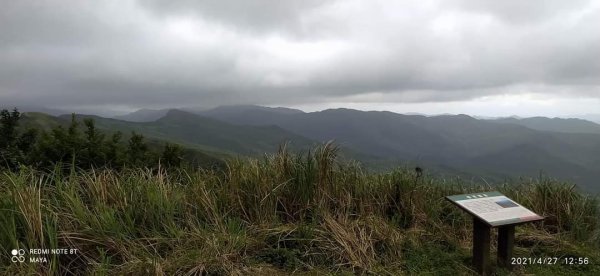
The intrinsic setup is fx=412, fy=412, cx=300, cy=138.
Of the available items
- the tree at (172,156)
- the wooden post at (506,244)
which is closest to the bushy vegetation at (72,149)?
the tree at (172,156)

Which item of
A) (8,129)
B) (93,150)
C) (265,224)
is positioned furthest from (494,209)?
(8,129)

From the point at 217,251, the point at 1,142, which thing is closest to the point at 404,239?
the point at 217,251

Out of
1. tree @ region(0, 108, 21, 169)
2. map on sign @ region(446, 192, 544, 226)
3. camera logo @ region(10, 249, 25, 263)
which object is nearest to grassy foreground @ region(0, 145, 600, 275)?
camera logo @ region(10, 249, 25, 263)

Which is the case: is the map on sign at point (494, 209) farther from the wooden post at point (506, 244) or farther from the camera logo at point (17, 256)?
the camera logo at point (17, 256)

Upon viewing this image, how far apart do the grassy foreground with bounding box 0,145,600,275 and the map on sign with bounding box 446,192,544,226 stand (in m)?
0.68

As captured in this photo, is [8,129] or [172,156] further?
[8,129]

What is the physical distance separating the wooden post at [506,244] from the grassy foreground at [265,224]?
189 mm

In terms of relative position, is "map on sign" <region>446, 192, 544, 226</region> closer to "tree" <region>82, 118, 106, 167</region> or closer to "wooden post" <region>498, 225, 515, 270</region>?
"wooden post" <region>498, 225, 515, 270</region>

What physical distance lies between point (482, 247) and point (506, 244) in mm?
366

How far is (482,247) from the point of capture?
4652 mm

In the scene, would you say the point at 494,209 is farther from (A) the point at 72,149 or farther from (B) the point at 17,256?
(A) the point at 72,149

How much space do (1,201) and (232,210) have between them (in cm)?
244

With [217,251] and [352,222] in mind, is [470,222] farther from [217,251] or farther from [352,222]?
[217,251]

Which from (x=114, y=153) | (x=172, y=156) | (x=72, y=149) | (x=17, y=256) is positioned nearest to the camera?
(x=17, y=256)
